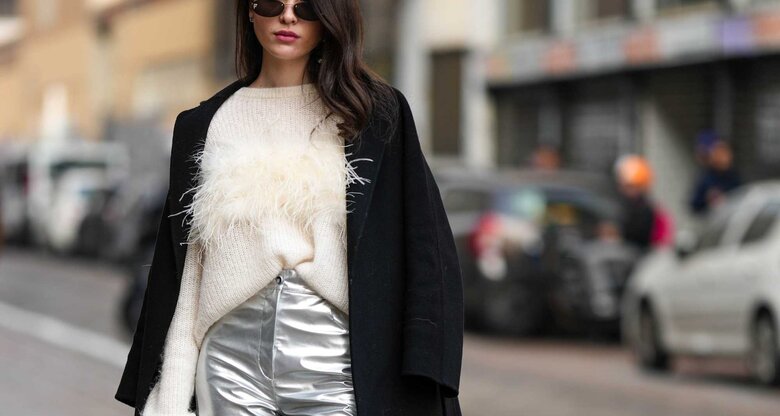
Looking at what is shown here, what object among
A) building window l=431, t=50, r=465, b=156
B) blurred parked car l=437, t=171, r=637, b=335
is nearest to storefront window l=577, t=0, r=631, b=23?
building window l=431, t=50, r=465, b=156

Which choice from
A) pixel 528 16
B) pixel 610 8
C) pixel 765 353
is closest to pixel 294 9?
pixel 765 353

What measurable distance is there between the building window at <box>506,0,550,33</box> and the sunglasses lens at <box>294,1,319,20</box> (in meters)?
25.5

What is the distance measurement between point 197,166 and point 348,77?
0.37m

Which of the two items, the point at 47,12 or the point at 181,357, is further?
the point at 47,12

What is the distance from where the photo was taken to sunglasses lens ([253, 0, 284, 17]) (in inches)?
150

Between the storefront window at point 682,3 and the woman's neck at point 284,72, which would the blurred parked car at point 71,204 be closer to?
the storefront window at point 682,3

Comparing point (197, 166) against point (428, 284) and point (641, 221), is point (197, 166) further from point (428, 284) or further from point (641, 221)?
point (641, 221)

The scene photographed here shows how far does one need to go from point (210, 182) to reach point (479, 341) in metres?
13.3

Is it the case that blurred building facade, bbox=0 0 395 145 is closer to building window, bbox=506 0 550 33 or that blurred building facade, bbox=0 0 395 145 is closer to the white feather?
building window, bbox=506 0 550 33

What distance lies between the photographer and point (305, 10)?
381 centimetres

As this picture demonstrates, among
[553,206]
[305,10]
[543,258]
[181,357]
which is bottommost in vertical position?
[543,258]

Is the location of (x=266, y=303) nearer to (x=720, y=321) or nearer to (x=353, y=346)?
(x=353, y=346)

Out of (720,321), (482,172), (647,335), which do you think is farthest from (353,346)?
(482,172)

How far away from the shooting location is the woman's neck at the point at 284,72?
388cm
